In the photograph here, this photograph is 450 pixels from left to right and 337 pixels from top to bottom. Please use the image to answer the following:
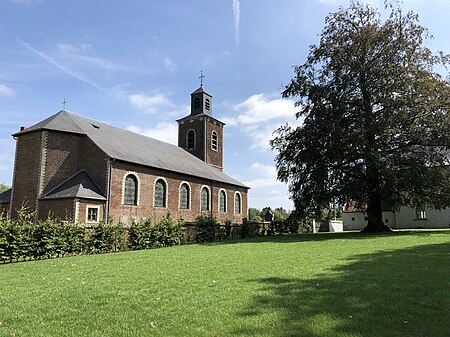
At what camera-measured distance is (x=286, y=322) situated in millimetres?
4293

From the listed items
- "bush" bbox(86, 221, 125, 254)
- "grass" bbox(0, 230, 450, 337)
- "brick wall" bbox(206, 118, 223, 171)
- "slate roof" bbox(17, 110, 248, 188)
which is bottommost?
"grass" bbox(0, 230, 450, 337)

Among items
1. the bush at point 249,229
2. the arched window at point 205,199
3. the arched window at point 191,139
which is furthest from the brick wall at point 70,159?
the arched window at point 191,139

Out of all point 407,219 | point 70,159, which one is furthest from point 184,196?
point 407,219

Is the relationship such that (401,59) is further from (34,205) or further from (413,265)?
(34,205)

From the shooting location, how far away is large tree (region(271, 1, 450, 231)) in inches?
794

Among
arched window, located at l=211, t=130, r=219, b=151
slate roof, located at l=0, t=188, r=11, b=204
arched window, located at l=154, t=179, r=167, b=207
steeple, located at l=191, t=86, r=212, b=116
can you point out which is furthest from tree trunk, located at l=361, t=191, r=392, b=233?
slate roof, located at l=0, t=188, r=11, b=204

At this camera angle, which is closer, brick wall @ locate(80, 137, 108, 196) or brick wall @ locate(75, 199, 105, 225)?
brick wall @ locate(75, 199, 105, 225)

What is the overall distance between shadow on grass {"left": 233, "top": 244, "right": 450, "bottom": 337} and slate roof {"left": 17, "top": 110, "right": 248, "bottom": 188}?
61.8 feet

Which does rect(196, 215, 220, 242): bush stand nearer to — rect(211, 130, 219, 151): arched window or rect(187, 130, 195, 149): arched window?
rect(187, 130, 195, 149): arched window

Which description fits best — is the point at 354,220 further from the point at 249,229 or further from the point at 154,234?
the point at 154,234

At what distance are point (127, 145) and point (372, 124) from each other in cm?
1773

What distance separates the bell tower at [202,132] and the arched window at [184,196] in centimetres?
955

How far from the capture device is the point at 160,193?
26.9m

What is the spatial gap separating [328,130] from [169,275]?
1557 cm
